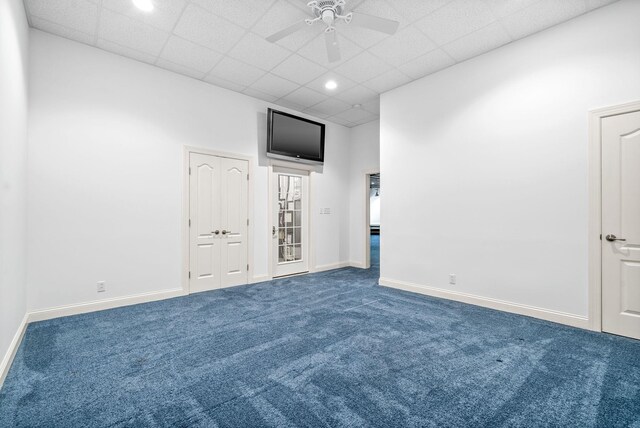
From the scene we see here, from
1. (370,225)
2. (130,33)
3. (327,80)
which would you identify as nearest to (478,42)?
(327,80)

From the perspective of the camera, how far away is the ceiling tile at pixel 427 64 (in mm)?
3795

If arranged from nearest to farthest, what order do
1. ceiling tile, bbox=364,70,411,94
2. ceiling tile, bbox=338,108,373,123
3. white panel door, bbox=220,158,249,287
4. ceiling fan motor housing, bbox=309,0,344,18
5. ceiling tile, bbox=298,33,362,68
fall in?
ceiling fan motor housing, bbox=309,0,344,18 → ceiling tile, bbox=298,33,362,68 → ceiling tile, bbox=364,70,411,94 → white panel door, bbox=220,158,249,287 → ceiling tile, bbox=338,108,373,123

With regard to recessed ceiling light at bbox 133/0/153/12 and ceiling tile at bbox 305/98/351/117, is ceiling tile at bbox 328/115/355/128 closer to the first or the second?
ceiling tile at bbox 305/98/351/117

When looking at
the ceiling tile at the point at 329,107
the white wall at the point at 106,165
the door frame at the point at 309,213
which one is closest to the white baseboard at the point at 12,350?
the white wall at the point at 106,165

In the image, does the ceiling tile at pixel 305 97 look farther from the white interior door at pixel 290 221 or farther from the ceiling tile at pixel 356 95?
the white interior door at pixel 290 221

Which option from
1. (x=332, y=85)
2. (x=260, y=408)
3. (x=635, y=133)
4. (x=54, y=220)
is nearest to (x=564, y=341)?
(x=635, y=133)

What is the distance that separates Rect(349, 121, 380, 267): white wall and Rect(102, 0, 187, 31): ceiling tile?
4272 millimetres

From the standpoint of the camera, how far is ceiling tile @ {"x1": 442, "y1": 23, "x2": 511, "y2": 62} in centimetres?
329

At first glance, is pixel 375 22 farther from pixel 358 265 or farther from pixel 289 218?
pixel 358 265

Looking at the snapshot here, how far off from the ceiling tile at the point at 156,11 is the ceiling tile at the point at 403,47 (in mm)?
2247

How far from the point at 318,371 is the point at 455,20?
147 inches

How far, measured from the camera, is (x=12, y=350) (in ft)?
7.76

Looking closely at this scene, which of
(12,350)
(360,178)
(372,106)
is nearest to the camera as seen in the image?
(12,350)

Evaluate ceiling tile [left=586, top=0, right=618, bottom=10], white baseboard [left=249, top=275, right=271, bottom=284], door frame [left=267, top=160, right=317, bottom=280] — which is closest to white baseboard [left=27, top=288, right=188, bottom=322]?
white baseboard [left=249, top=275, right=271, bottom=284]
